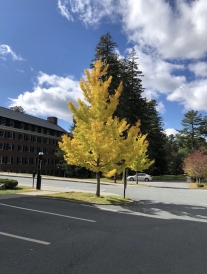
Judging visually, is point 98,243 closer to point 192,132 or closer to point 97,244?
point 97,244

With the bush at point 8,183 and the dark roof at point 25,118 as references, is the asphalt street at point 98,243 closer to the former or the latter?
the bush at point 8,183

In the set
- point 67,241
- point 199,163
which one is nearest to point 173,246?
point 67,241

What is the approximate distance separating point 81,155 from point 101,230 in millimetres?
6794

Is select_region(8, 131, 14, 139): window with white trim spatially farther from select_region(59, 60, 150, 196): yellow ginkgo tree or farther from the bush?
select_region(59, 60, 150, 196): yellow ginkgo tree

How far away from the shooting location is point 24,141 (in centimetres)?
5538

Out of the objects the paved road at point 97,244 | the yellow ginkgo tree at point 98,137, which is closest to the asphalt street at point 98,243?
the paved road at point 97,244

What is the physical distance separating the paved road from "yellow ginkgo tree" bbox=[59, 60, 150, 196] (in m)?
4.58

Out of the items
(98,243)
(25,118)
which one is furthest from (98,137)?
(25,118)

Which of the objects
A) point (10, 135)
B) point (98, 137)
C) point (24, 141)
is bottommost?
point (98, 137)

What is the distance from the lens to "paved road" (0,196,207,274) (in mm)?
4672

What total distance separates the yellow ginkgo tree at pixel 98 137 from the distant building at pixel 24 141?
39.1 meters

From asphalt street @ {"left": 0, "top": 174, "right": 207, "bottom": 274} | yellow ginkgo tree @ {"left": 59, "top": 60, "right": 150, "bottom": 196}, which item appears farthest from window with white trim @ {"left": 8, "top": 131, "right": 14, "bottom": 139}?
asphalt street @ {"left": 0, "top": 174, "right": 207, "bottom": 274}

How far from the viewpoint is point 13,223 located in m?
7.60

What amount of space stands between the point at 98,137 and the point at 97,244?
25.1 feet
